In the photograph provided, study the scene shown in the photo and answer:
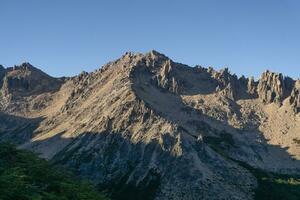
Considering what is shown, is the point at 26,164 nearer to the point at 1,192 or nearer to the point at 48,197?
the point at 48,197

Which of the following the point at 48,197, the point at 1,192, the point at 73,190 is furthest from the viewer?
the point at 73,190

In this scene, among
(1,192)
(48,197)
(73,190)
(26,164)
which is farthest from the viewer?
(26,164)

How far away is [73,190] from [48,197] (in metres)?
11.9

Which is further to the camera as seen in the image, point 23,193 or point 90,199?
point 90,199

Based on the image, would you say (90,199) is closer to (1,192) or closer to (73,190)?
(73,190)

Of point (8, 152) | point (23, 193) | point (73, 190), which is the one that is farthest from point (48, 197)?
point (8, 152)

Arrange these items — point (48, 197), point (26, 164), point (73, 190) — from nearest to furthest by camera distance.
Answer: point (48, 197) < point (73, 190) < point (26, 164)

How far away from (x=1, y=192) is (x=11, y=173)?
611 cm

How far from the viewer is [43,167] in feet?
256

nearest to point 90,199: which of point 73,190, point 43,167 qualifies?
point 73,190

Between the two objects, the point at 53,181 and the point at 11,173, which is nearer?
the point at 11,173

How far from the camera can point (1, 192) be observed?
5338cm

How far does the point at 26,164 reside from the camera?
7612 cm

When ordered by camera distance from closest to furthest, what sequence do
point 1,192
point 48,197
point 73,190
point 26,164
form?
point 1,192 < point 48,197 < point 73,190 < point 26,164
